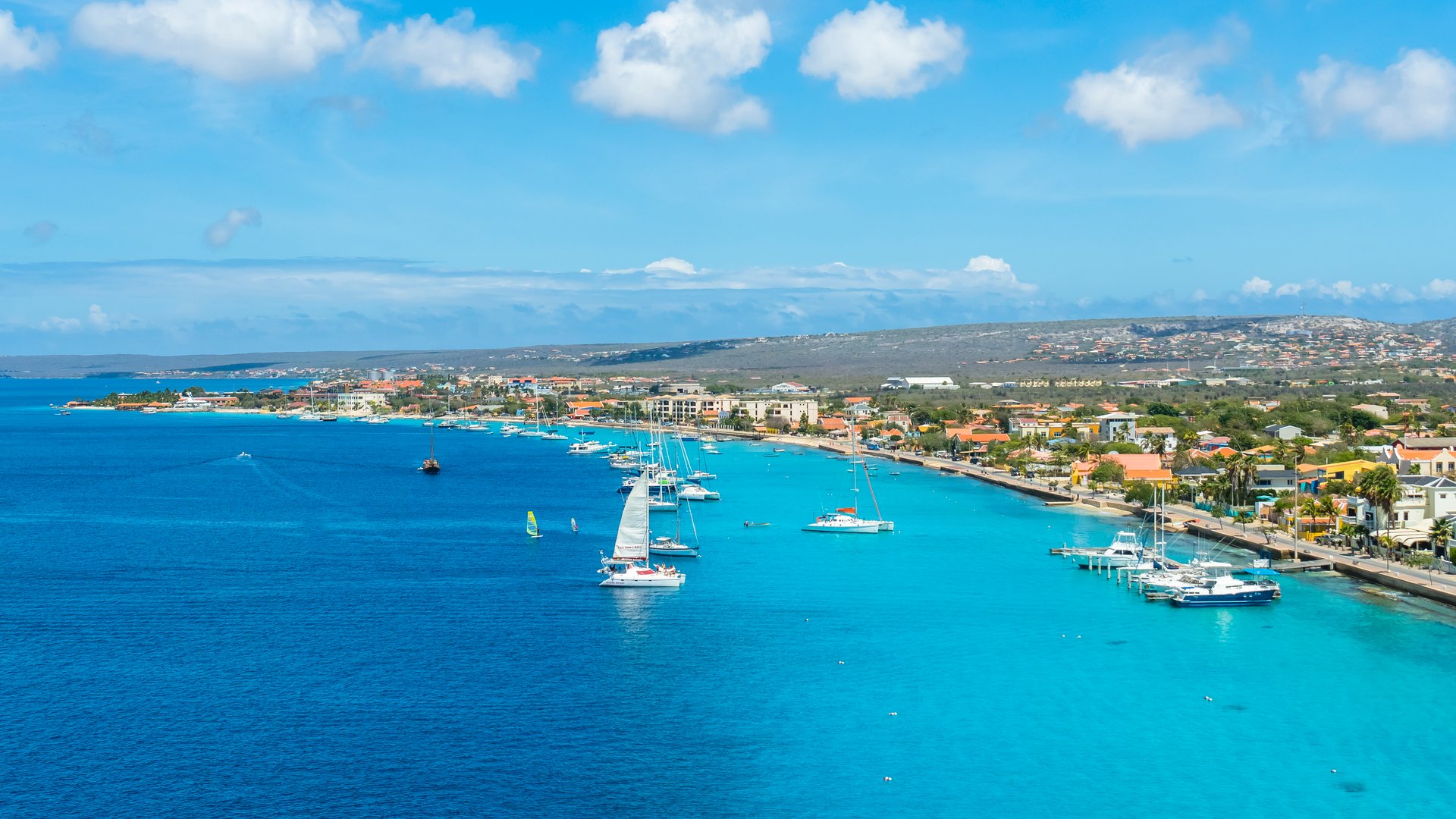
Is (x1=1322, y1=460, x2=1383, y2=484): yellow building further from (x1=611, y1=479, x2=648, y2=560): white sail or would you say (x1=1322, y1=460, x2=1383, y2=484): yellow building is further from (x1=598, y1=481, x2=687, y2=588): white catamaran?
(x1=611, y1=479, x2=648, y2=560): white sail

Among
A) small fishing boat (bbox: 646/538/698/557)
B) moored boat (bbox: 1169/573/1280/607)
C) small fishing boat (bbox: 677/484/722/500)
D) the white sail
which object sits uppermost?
the white sail

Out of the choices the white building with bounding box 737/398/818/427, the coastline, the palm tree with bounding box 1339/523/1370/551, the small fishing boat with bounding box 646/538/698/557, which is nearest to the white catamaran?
the small fishing boat with bounding box 646/538/698/557

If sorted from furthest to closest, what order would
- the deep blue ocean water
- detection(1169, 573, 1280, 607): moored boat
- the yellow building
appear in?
the yellow building, detection(1169, 573, 1280, 607): moored boat, the deep blue ocean water

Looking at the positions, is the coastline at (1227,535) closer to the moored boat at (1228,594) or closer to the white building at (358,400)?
the moored boat at (1228,594)

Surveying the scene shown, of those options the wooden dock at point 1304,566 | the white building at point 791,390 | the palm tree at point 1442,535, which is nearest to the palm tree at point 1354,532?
the wooden dock at point 1304,566

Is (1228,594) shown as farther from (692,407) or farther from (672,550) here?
(692,407)

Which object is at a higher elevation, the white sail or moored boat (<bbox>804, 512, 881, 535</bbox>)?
the white sail

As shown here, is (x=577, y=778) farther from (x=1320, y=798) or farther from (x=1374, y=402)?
(x=1374, y=402)
